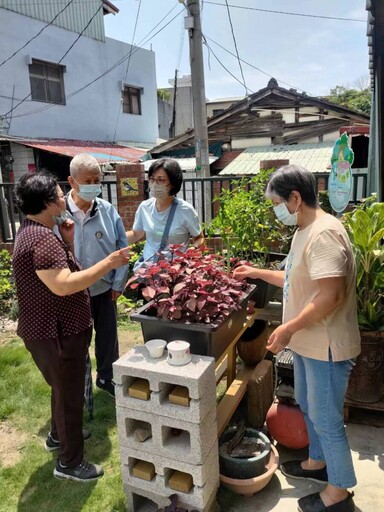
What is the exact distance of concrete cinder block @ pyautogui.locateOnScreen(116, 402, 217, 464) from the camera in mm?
1791

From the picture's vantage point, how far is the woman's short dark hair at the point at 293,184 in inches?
69.9

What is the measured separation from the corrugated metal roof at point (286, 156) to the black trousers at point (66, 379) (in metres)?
7.50

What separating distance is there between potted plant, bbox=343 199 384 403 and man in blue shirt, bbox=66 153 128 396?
166 centimetres

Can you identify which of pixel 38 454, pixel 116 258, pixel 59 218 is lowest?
pixel 38 454

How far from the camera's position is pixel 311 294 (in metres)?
1.78

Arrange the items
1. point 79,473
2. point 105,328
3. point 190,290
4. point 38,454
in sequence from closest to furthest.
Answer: point 190,290 < point 79,473 < point 38,454 < point 105,328

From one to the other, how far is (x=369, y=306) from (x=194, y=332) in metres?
1.38

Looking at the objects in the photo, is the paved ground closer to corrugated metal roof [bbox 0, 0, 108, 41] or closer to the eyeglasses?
the eyeglasses

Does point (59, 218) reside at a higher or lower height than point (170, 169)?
lower

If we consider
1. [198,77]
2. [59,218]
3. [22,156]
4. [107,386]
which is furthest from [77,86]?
[59,218]

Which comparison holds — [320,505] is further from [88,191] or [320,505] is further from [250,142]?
[250,142]

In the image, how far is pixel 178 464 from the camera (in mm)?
1850

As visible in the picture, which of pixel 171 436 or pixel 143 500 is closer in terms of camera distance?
pixel 171 436

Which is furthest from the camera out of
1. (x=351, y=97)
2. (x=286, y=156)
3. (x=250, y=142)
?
(x=351, y=97)
